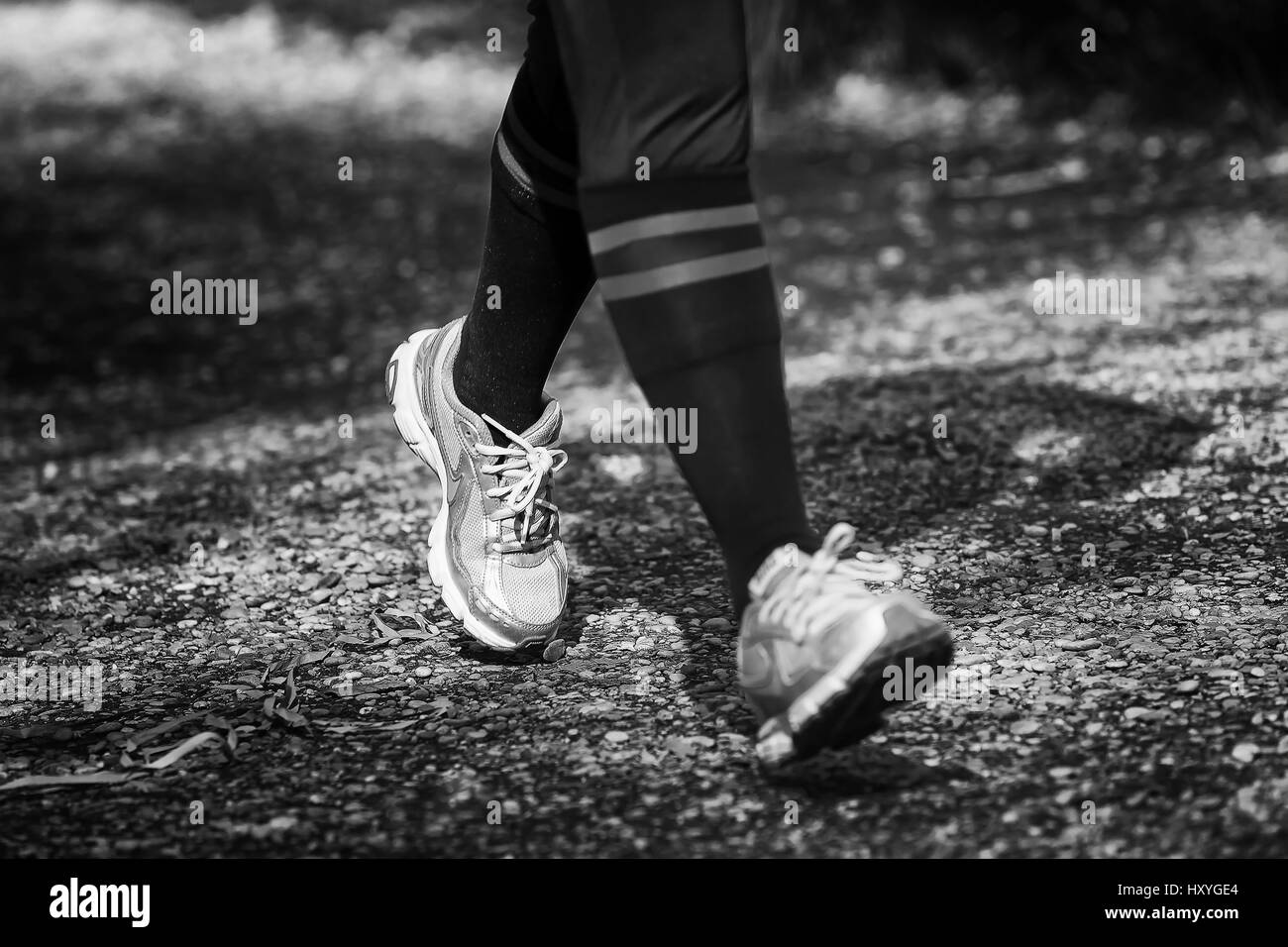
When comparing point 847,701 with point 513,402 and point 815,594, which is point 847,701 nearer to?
point 815,594

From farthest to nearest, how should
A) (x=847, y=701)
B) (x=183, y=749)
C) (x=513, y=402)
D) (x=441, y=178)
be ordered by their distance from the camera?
(x=441, y=178) → (x=513, y=402) → (x=183, y=749) → (x=847, y=701)

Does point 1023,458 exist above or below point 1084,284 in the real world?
below

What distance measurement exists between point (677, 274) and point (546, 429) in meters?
0.50

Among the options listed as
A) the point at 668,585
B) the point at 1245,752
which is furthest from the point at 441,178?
the point at 1245,752

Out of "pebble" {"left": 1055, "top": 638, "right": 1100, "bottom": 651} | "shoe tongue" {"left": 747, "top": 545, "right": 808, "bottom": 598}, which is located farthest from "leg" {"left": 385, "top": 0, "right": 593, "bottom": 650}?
"pebble" {"left": 1055, "top": 638, "right": 1100, "bottom": 651}

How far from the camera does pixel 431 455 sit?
199cm

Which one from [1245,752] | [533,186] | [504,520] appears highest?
[533,186]

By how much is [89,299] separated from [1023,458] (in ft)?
11.4

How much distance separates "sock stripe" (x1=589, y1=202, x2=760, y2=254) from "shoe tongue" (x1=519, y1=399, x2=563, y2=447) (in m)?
0.44

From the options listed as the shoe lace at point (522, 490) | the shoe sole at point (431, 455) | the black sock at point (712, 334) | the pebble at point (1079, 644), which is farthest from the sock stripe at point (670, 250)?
the pebble at point (1079, 644)

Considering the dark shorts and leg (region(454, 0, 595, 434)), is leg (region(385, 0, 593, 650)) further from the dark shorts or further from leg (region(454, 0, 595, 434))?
the dark shorts

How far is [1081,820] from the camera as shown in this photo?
4.64 feet
